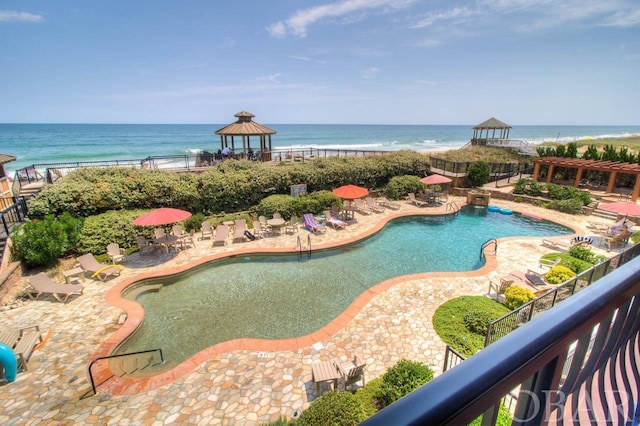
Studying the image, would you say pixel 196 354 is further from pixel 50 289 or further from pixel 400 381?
pixel 50 289

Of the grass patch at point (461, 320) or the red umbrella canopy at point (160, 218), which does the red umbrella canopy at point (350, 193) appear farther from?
the grass patch at point (461, 320)

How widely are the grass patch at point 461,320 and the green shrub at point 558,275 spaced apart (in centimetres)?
228

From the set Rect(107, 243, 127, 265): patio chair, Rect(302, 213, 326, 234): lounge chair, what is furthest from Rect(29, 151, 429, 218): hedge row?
Rect(302, 213, 326, 234): lounge chair

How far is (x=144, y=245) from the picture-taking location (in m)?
13.0

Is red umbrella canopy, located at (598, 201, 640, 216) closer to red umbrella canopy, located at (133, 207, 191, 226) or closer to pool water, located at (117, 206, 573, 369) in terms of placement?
pool water, located at (117, 206, 573, 369)

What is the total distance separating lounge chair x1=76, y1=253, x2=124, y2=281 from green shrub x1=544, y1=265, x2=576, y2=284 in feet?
48.0

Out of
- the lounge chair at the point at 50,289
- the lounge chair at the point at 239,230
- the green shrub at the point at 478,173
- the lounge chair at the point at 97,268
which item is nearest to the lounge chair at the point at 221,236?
the lounge chair at the point at 239,230

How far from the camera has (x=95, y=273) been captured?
10.7m

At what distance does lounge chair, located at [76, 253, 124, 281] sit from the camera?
35.4ft

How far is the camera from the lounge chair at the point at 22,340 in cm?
689

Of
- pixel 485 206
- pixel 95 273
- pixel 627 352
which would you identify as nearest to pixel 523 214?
pixel 485 206

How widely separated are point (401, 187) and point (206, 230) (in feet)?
44.0

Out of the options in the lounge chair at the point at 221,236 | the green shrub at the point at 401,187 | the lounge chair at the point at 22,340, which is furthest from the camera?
the green shrub at the point at 401,187

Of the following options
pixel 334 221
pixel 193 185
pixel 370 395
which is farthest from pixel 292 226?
pixel 370 395
